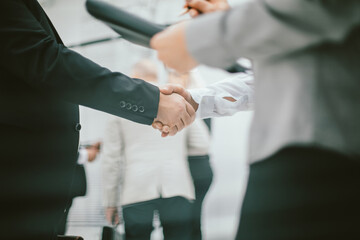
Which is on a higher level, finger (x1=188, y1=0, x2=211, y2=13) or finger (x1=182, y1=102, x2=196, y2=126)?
finger (x1=188, y1=0, x2=211, y2=13)

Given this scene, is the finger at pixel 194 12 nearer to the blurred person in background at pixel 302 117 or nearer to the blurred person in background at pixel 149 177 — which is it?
the blurred person in background at pixel 302 117

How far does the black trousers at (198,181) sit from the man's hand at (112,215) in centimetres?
50

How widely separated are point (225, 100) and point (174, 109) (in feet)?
0.67

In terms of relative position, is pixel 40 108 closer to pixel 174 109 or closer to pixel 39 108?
pixel 39 108

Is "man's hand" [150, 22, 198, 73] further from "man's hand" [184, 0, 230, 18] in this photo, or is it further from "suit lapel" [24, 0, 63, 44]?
"suit lapel" [24, 0, 63, 44]

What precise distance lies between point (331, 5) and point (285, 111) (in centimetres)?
17

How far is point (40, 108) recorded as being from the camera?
964 millimetres

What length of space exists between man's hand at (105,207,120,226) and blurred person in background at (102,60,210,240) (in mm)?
225

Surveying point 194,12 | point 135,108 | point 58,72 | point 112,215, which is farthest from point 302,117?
point 112,215

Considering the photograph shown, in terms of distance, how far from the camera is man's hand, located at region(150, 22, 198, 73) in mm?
626

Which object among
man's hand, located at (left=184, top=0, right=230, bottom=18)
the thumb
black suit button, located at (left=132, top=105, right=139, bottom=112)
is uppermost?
man's hand, located at (left=184, top=0, right=230, bottom=18)

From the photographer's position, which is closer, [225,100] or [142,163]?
[225,100]

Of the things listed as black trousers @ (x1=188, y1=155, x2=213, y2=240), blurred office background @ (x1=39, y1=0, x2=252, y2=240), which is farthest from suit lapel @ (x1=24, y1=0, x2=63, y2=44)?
blurred office background @ (x1=39, y1=0, x2=252, y2=240)

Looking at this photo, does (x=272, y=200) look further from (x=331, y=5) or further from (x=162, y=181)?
(x=162, y=181)
